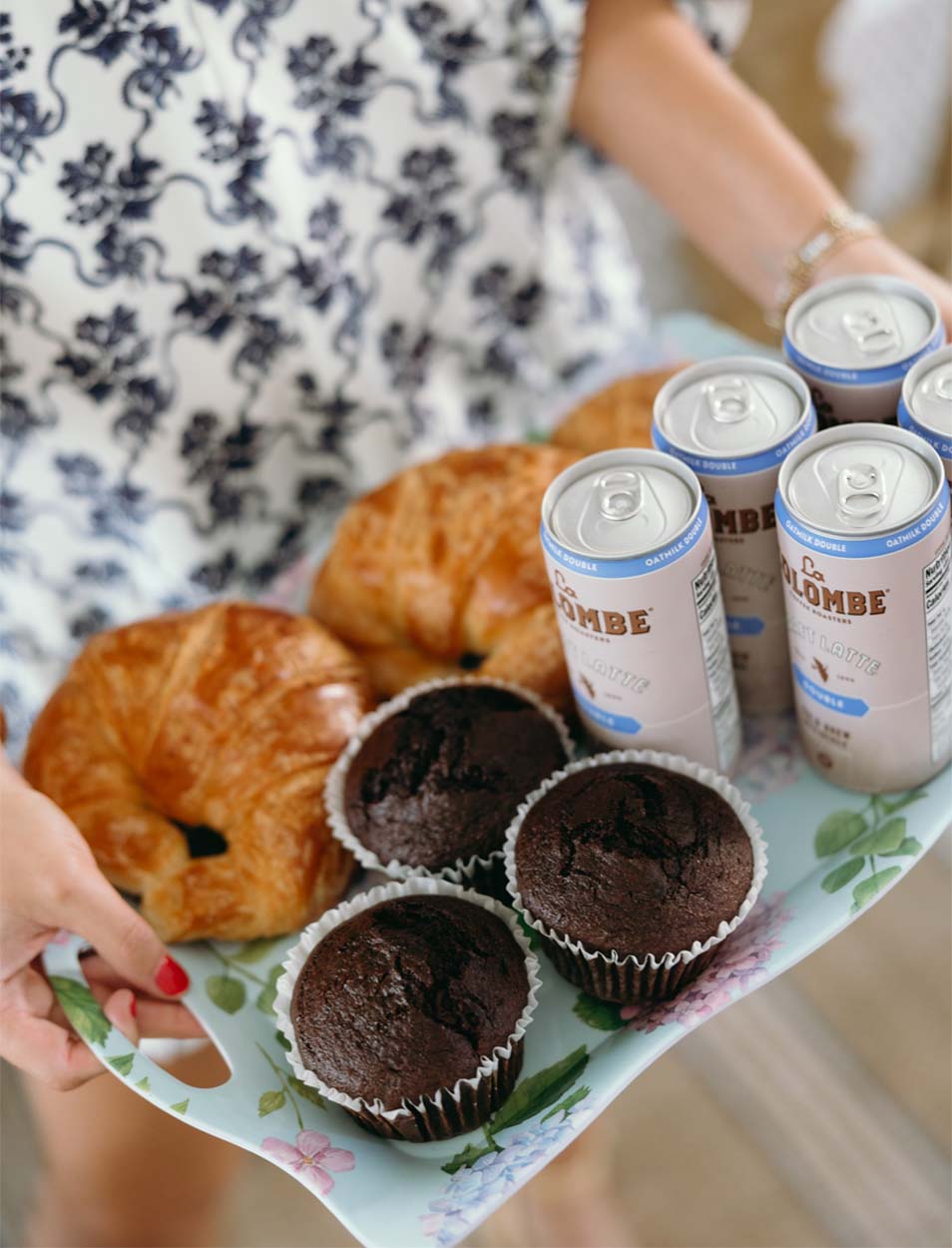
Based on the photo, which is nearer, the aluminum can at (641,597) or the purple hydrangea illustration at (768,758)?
the aluminum can at (641,597)

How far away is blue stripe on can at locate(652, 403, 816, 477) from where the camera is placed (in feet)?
2.75

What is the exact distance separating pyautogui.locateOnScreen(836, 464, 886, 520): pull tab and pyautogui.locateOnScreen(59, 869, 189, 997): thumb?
0.55 meters

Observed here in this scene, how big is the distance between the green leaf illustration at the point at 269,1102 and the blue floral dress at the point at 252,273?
1.75 ft

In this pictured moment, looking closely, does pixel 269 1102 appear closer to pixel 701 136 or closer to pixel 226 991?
pixel 226 991

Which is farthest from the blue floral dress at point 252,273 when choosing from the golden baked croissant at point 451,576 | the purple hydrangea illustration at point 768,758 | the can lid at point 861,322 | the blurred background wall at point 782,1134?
the purple hydrangea illustration at point 768,758

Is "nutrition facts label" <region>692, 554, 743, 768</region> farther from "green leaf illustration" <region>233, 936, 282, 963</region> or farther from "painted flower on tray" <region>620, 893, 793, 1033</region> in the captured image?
"green leaf illustration" <region>233, 936, 282, 963</region>

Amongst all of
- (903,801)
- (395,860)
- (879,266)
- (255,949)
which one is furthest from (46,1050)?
(879,266)

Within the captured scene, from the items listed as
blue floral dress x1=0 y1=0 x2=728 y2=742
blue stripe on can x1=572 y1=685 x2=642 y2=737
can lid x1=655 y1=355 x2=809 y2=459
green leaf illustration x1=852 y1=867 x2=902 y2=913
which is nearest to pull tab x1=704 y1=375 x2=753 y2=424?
can lid x1=655 y1=355 x2=809 y2=459

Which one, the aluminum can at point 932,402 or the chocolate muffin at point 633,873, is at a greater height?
the aluminum can at point 932,402

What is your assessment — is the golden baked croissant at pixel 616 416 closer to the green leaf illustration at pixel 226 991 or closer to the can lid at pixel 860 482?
the can lid at pixel 860 482

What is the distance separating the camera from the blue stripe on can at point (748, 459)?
84cm

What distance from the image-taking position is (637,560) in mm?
782

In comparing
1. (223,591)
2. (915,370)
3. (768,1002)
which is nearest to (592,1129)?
(768,1002)

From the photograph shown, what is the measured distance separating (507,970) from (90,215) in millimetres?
678
